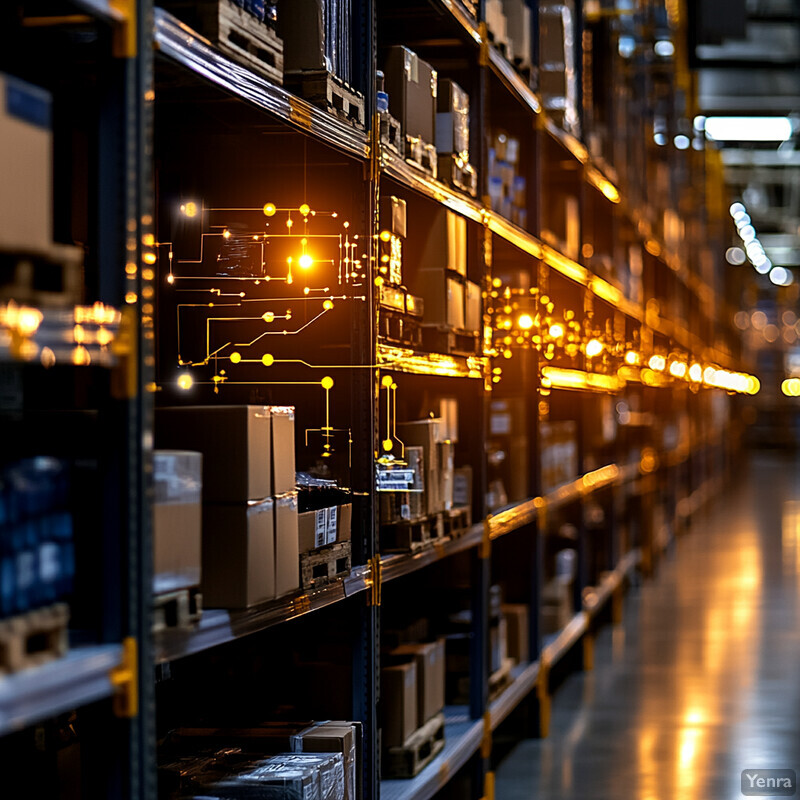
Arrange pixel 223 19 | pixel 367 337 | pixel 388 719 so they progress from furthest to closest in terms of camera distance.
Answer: pixel 388 719
pixel 367 337
pixel 223 19

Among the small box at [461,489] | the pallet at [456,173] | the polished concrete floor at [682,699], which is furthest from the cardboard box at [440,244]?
the polished concrete floor at [682,699]

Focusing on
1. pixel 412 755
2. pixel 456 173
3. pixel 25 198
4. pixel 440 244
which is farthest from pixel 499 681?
pixel 25 198

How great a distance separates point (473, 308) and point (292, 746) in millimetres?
2564

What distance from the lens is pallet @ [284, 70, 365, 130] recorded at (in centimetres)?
384

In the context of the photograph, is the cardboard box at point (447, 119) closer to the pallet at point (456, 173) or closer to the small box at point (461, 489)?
the pallet at point (456, 173)

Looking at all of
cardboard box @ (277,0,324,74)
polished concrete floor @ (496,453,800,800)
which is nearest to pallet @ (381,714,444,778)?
polished concrete floor @ (496,453,800,800)

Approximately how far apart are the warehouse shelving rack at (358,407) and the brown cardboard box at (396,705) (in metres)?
0.17

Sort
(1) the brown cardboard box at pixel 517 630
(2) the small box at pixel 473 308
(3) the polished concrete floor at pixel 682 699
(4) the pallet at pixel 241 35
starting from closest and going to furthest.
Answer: (4) the pallet at pixel 241 35 → (2) the small box at pixel 473 308 → (3) the polished concrete floor at pixel 682 699 → (1) the brown cardboard box at pixel 517 630

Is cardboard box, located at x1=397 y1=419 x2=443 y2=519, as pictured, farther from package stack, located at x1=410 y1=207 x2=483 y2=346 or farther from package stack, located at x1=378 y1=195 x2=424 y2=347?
package stack, located at x1=410 y1=207 x2=483 y2=346

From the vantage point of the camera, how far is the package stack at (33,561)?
2.31m

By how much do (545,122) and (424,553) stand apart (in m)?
3.42

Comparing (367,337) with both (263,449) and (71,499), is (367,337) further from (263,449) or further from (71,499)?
(71,499)

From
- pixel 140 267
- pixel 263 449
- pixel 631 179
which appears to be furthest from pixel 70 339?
pixel 631 179

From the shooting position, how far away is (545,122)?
24.7ft
